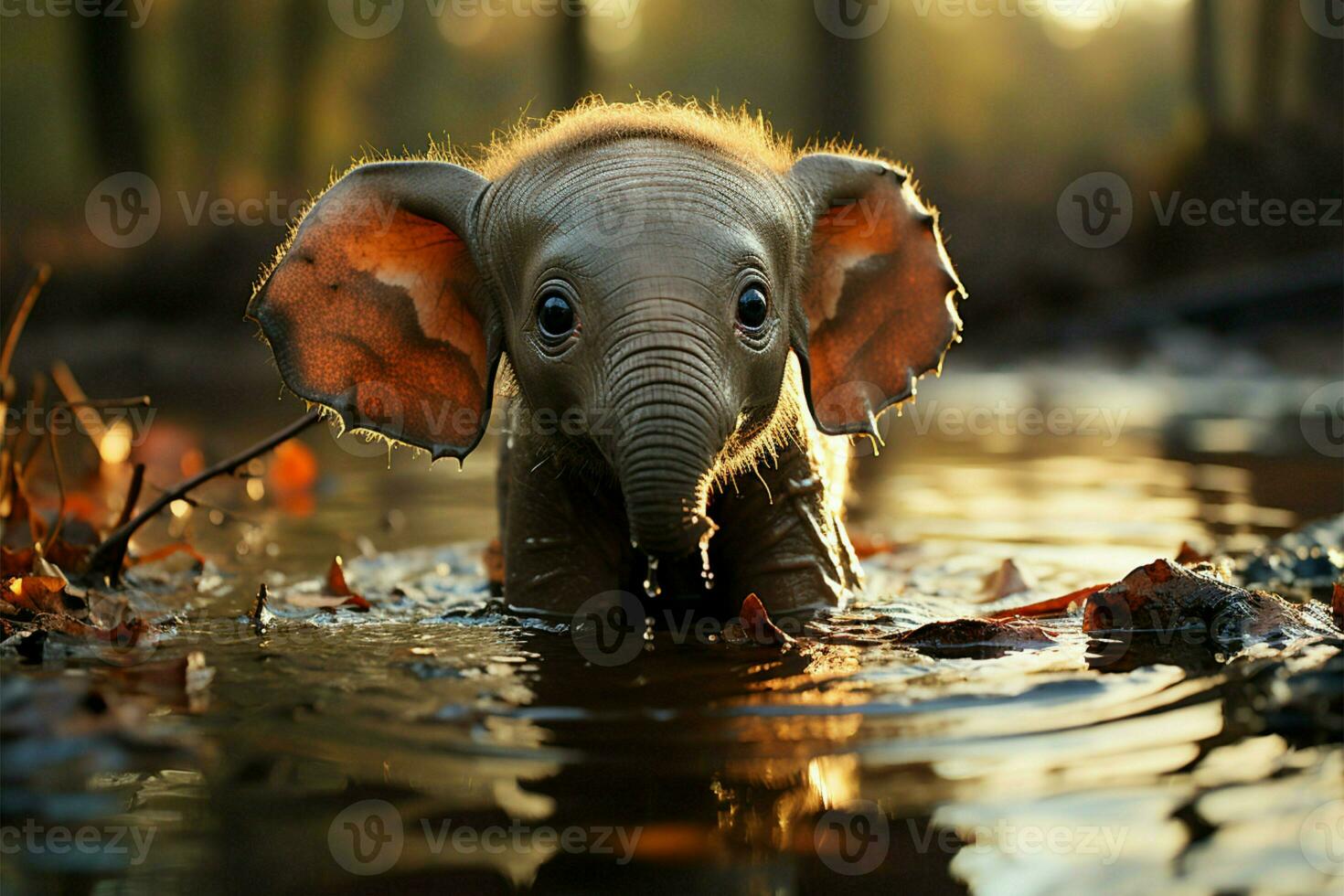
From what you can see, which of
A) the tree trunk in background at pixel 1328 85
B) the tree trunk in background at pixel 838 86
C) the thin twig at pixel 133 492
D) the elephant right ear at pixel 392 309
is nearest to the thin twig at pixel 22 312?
the thin twig at pixel 133 492

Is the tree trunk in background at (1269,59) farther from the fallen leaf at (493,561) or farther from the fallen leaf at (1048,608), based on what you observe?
the fallen leaf at (1048,608)

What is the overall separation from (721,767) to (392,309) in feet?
8.64

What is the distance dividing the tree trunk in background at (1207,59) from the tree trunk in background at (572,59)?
11.5 metres

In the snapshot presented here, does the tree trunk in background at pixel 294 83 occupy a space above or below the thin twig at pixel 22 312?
above

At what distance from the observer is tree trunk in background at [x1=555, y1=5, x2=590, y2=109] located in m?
24.8

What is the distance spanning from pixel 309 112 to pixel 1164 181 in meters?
20.1

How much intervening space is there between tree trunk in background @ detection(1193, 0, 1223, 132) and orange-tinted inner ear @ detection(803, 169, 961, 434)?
80.1ft

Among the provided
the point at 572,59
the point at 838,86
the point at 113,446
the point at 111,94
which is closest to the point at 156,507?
the point at 113,446

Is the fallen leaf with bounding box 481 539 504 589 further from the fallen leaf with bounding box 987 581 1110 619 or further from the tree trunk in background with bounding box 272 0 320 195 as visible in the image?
the tree trunk in background with bounding box 272 0 320 195

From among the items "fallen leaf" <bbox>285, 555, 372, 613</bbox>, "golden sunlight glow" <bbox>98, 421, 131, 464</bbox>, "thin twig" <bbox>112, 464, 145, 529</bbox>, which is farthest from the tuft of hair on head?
"golden sunlight glow" <bbox>98, 421, 131, 464</bbox>

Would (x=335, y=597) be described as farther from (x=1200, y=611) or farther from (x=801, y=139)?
(x=801, y=139)

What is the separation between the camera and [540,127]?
20.1 ft

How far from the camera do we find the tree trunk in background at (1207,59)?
2855 centimetres

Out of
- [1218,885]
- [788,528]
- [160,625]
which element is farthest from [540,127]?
[1218,885]
